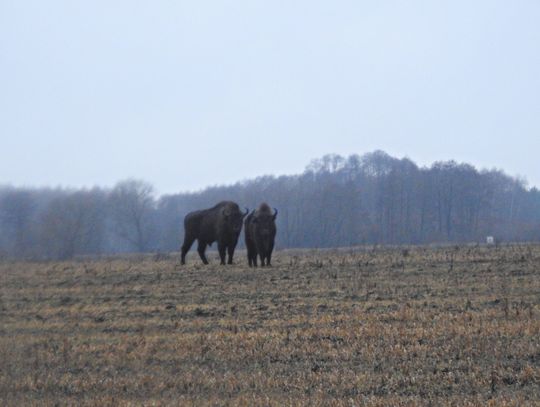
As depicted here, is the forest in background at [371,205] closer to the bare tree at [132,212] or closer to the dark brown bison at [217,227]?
the bare tree at [132,212]

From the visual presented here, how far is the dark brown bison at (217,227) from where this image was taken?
94.9 ft

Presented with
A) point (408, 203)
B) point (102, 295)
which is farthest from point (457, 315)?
point (408, 203)

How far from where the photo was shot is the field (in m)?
8.49

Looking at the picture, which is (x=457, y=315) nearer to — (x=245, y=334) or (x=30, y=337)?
(x=245, y=334)

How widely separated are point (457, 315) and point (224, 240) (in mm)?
17643

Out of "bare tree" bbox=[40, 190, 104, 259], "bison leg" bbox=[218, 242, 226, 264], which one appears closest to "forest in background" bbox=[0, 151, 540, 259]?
"bare tree" bbox=[40, 190, 104, 259]

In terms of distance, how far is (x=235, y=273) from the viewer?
22719 millimetres

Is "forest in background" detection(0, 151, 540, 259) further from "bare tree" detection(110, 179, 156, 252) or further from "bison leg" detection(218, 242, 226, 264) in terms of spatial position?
"bison leg" detection(218, 242, 226, 264)

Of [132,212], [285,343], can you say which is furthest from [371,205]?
[285,343]

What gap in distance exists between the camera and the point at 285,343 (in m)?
10.8

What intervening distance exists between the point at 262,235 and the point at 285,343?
1534 cm

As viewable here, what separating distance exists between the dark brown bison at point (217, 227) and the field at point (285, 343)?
33.4 feet

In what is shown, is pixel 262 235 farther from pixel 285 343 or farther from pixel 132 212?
pixel 132 212

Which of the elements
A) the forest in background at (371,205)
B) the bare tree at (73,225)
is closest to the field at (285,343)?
the bare tree at (73,225)
